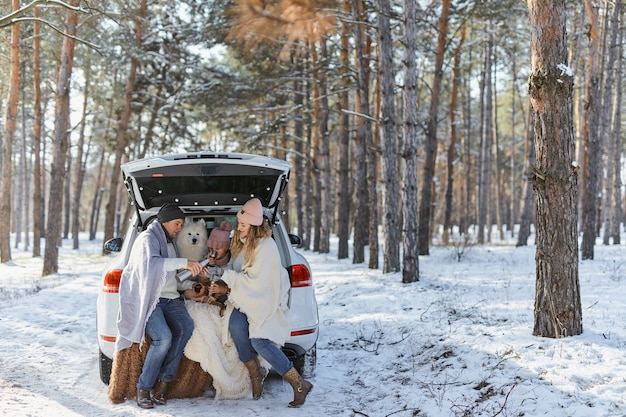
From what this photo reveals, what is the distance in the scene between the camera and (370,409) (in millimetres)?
4703

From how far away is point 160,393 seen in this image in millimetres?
4672

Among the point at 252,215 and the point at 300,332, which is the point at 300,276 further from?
the point at 252,215

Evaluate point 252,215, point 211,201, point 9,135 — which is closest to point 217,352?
point 252,215

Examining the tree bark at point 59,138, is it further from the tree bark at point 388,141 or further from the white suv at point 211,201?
the white suv at point 211,201

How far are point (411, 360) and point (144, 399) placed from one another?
2804 millimetres

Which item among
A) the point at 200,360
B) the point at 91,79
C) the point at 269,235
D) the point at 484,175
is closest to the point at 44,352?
the point at 200,360

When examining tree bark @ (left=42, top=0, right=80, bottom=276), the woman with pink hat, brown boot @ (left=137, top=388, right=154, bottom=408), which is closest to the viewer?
brown boot @ (left=137, top=388, right=154, bottom=408)

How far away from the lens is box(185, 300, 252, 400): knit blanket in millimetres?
4762

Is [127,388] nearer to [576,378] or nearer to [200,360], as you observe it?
[200,360]

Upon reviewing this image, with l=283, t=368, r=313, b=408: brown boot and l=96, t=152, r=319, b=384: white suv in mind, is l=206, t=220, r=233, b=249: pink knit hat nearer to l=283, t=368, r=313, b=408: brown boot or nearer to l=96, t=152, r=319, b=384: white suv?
l=96, t=152, r=319, b=384: white suv

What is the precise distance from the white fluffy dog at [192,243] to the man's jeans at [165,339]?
45cm

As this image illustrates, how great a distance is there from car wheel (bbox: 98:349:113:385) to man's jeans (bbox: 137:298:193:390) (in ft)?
1.52

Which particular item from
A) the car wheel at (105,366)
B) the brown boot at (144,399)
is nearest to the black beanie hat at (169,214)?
the car wheel at (105,366)

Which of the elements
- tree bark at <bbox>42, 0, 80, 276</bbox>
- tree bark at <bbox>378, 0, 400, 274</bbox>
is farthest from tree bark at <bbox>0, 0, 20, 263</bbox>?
tree bark at <bbox>378, 0, 400, 274</bbox>
